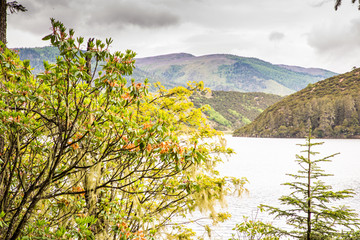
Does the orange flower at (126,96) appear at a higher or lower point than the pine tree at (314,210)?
higher

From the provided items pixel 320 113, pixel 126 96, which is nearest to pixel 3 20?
pixel 126 96

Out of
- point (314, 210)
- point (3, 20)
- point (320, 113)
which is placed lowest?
point (314, 210)

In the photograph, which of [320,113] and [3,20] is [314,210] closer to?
[3,20]

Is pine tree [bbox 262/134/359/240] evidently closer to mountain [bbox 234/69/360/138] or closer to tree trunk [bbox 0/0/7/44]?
tree trunk [bbox 0/0/7/44]

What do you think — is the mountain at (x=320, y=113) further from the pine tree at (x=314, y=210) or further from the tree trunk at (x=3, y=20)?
the tree trunk at (x=3, y=20)

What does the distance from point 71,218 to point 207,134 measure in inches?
125

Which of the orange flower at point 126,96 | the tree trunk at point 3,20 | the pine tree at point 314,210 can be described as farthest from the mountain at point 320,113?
the tree trunk at point 3,20

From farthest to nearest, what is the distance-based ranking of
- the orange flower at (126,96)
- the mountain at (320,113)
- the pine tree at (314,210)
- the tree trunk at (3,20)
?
the mountain at (320,113), the pine tree at (314,210), the tree trunk at (3,20), the orange flower at (126,96)

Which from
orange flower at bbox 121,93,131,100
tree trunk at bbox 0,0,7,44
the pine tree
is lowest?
the pine tree

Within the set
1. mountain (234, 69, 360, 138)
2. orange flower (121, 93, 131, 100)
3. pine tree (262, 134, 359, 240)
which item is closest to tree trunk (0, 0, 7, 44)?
orange flower (121, 93, 131, 100)

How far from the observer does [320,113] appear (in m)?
116

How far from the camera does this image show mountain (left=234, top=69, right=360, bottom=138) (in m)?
110

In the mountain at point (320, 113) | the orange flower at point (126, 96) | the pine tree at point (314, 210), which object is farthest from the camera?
the mountain at point (320, 113)

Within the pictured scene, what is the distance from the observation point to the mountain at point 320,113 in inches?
4318
